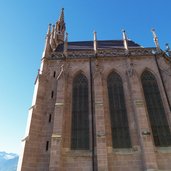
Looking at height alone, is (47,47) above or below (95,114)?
above

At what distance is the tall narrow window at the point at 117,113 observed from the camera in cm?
1562

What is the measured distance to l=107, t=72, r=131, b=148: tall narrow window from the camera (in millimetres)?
15617

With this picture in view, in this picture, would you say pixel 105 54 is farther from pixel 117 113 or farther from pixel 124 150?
pixel 124 150

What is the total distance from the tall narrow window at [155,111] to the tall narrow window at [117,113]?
2308mm

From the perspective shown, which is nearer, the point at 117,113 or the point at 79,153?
the point at 79,153

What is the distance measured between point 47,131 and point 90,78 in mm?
6798

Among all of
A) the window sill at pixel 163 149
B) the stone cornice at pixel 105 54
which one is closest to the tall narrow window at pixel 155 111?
the window sill at pixel 163 149

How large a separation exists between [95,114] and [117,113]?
223 centimetres

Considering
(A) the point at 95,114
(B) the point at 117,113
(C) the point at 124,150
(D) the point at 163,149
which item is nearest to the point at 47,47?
(A) the point at 95,114

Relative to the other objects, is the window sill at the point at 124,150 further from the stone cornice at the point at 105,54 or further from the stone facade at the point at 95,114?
the stone cornice at the point at 105,54

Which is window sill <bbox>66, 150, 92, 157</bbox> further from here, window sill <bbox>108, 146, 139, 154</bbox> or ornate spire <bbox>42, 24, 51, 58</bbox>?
ornate spire <bbox>42, 24, 51, 58</bbox>

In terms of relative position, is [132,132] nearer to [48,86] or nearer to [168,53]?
[48,86]

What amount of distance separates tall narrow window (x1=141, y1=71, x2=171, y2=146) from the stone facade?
44cm

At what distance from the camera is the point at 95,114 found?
53.4ft
